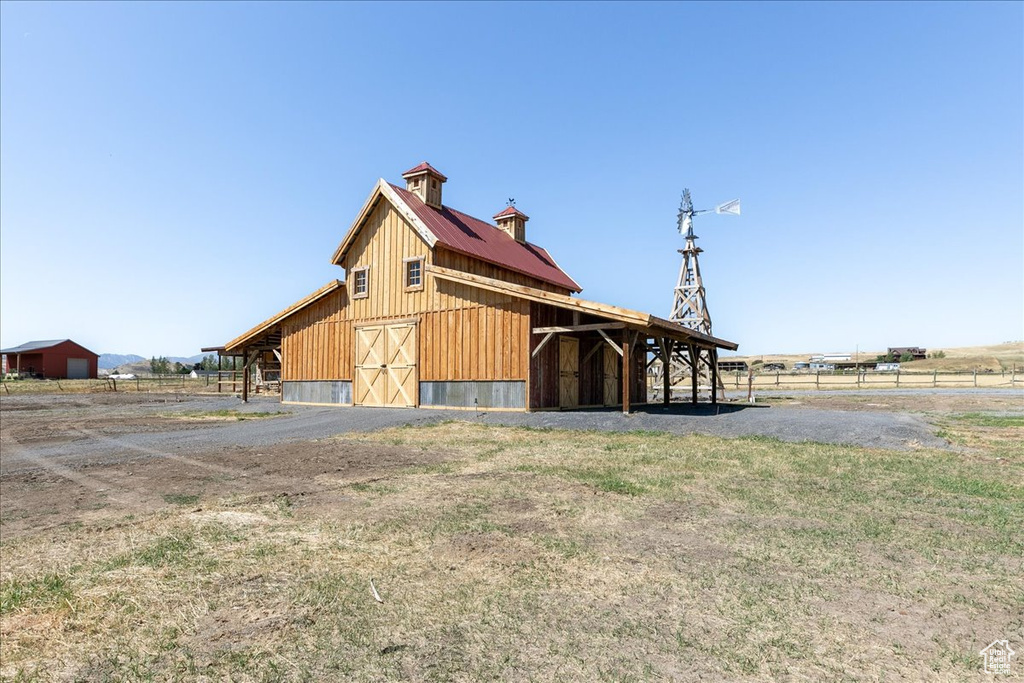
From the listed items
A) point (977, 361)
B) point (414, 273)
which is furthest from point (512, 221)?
point (977, 361)

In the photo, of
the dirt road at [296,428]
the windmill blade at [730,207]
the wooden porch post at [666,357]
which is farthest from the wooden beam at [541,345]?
the windmill blade at [730,207]

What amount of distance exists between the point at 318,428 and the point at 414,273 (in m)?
8.20

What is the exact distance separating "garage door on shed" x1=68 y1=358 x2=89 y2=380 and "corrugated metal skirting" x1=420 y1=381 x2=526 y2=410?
6763cm

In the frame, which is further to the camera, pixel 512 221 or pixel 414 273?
pixel 512 221

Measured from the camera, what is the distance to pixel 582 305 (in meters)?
18.0

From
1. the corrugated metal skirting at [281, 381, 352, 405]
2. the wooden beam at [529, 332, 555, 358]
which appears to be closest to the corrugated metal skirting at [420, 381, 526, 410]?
the wooden beam at [529, 332, 555, 358]

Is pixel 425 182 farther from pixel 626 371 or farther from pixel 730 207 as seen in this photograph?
pixel 730 207

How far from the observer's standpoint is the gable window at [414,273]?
895 inches

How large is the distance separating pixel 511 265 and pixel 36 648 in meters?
22.0

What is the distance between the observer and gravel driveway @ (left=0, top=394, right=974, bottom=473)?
13.0m

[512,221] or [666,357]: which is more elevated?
[512,221]

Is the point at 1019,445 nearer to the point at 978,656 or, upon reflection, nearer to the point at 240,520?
the point at 978,656

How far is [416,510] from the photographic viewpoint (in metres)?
7.45

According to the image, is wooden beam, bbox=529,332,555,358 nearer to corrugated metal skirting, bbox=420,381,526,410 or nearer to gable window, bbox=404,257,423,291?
corrugated metal skirting, bbox=420,381,526,410
